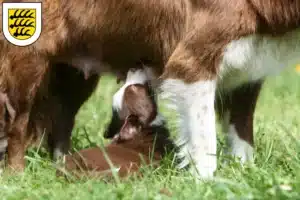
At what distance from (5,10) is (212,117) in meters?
1.65

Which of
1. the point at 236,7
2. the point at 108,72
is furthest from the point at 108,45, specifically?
the point at 236,7

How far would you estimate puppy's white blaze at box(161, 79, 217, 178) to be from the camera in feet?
16.6

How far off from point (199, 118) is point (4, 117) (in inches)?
59.0

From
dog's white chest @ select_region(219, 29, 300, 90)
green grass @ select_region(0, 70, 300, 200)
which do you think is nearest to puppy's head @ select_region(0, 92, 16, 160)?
green grass @ select_region(0, 70, 300, 200)

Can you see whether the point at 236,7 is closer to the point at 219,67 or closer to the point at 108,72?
the point at 219,67

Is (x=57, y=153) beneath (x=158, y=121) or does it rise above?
beneath

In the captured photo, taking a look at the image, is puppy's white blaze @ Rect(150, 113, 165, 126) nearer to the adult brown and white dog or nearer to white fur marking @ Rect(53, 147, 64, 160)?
the adult brown and white dog

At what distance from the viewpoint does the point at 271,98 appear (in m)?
8.78

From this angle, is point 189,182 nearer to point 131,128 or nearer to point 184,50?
point 184,50

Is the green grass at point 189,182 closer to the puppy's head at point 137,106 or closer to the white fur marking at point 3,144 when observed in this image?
the white fur marking at point 3,144

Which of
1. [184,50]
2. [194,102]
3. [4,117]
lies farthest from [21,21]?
[194,102]

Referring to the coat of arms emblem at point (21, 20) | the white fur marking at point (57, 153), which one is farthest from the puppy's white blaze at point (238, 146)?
the coat of arms emblem at point (21, 20)

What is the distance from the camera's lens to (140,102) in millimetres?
5547

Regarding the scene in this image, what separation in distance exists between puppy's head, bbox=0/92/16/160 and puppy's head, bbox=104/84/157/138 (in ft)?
2.61
